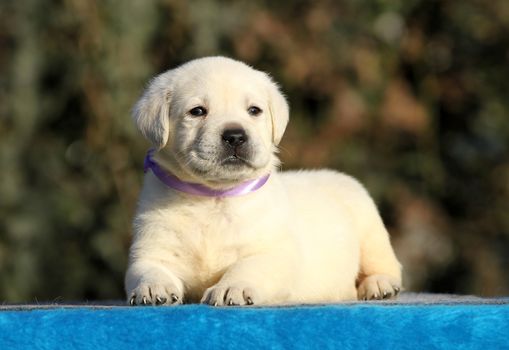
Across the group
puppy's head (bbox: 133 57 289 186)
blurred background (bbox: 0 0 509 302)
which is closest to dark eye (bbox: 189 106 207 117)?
puppy's head (bbox: 133 57 289 186)

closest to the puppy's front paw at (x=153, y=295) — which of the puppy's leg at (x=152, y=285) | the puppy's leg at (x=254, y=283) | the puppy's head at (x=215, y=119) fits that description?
the puppy's leg at (x=152, y=285)

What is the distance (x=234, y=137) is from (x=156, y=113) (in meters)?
0.47

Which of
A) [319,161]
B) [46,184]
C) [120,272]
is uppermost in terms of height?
[319,161]

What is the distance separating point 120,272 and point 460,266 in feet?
10.5

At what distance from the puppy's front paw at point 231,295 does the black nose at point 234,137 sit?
692mm

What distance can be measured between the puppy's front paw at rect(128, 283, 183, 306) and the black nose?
72 centimetres

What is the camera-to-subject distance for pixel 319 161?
8.88 metres

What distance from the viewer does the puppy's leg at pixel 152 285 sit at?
3.90 meters

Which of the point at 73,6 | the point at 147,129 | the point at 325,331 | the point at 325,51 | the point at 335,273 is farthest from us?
the point at 325,51

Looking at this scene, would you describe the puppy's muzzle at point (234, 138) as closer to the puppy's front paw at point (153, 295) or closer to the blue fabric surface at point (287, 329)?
the puppy's front paw at point (153, 295)

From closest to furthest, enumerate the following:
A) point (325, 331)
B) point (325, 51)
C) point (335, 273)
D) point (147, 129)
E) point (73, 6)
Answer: point (325, 331) → point (147, 129) → point (335, 273) → point (73, 6) → point (325, 51)

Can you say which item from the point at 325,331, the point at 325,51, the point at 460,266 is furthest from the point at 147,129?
the point at 460,266

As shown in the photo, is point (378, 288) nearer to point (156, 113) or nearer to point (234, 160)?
point (234, 160)

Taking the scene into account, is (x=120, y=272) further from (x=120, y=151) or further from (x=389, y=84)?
(x=389, y=84)
